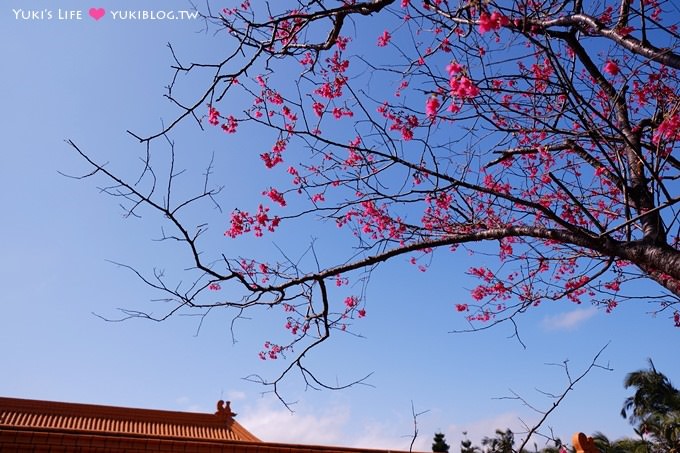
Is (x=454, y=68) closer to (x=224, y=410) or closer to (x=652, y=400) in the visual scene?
(x=224, y=410)

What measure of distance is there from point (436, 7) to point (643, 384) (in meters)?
21.1

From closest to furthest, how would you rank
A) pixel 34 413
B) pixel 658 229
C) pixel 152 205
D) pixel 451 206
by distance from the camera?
pixel 152 205 < pixel 658 229 < pixel 451 206 < pixel 34 413

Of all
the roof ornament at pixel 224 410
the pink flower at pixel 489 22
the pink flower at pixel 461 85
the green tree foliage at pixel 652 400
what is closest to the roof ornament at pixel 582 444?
the pink flower at pixel 461 85

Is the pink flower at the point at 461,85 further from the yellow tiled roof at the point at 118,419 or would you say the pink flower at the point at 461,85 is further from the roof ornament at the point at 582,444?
the yellow tiled roof at the point at 118,419

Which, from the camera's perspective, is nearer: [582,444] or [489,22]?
[489,22]

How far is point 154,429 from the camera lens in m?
11.6

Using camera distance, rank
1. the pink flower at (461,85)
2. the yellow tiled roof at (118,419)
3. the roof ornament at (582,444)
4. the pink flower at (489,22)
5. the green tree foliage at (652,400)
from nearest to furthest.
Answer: the pink flower at (489,22), the pink flower at (461,85), the roof ornament at (582,444), the yellow tiled roof at (118,419), the green tree foliage at (652,400)

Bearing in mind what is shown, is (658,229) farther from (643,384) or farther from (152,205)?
(643,384)

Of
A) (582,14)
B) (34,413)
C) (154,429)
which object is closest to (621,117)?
(582,14)

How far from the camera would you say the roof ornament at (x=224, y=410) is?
1282cm

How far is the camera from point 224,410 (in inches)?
508

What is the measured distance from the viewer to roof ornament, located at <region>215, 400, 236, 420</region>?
42.1 ft

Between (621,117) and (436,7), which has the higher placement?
(436,7)

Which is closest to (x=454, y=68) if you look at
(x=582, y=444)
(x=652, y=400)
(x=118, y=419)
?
(x=582, y=444)
